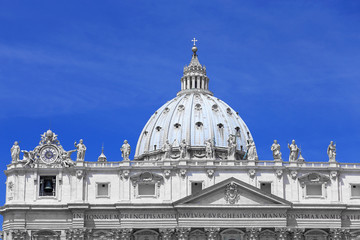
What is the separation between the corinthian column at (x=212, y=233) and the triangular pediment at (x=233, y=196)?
3.04 meters

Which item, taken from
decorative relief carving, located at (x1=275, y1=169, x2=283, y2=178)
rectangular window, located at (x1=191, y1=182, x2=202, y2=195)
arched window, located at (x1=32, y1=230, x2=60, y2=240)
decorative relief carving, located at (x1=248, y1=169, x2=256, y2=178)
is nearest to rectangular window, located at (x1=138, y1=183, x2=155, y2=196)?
rectangular window, located at (x1=191, y1=182, x2=202, y2=195)

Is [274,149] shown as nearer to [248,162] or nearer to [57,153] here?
→ [248,162]

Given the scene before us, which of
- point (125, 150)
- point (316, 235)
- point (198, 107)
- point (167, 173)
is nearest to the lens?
point (316, 235)

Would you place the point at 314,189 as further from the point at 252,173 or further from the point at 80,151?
the point at 80,151

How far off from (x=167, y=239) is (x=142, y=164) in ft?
33.6

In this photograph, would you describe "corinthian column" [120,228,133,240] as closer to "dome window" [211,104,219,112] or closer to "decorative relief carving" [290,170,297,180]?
"decorative relief carving" [290,170,297,180]

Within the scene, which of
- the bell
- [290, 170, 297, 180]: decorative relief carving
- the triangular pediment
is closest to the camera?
the triangular pediment

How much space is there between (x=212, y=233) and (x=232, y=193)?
538 cm

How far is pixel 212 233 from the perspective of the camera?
353 ft

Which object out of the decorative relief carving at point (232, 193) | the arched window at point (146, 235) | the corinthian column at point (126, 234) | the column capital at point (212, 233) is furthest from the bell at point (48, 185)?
the decorative relief carving at point (232, 193)

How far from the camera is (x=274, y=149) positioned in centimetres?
11250

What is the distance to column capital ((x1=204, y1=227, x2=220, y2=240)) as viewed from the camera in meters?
108

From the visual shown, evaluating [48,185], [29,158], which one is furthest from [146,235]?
[29,158]

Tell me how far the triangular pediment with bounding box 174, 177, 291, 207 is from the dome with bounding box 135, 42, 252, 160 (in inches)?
1602
